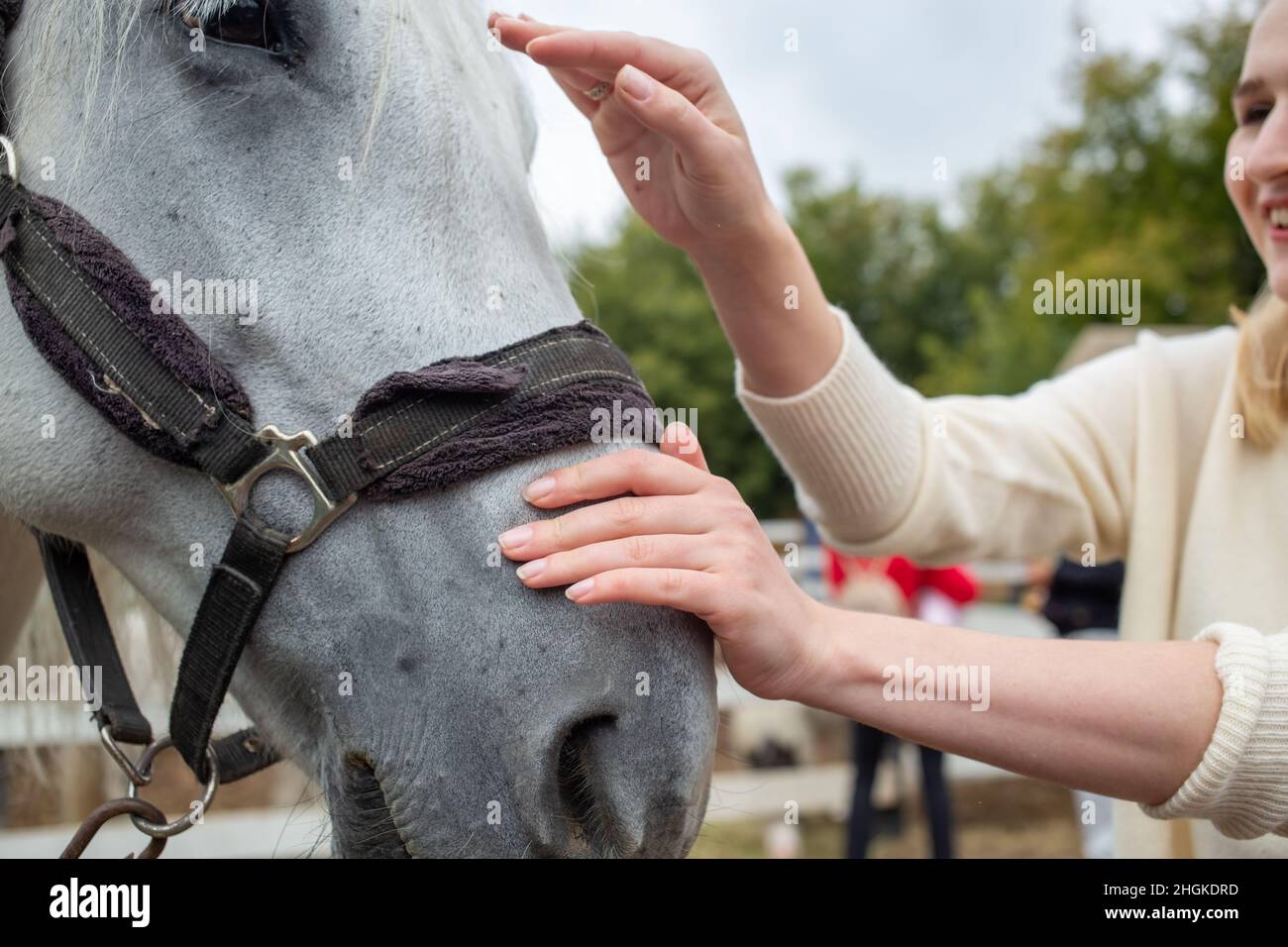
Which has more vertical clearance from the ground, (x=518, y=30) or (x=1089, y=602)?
(x=518, y=30)

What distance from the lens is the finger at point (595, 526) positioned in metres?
1.26

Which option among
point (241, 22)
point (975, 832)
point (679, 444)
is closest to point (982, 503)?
point (679, 444)

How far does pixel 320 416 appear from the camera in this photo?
1.37m

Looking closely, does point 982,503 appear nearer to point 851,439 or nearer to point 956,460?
point 956,460

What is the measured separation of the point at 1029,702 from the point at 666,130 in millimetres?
1049

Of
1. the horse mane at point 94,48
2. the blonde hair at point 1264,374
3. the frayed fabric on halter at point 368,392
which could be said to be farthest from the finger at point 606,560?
the blonde hair at point 1264,374

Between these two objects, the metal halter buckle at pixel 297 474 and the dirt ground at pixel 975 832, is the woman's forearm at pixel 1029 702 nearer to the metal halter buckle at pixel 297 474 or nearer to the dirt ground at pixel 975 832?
the metal halter buckle at pixel 297 474

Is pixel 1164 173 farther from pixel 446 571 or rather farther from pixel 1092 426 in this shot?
pixel 446 571

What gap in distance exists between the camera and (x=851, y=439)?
2109mm

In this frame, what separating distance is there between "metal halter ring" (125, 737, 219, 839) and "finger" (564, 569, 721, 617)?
2.44ft

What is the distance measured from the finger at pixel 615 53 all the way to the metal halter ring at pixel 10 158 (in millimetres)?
776

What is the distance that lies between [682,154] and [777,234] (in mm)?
286

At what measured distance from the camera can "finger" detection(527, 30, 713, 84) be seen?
60.9 inches

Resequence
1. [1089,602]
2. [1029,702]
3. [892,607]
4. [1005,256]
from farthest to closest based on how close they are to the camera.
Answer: [1005,256] → [892,607] → [1089,602] → [1029,702]
